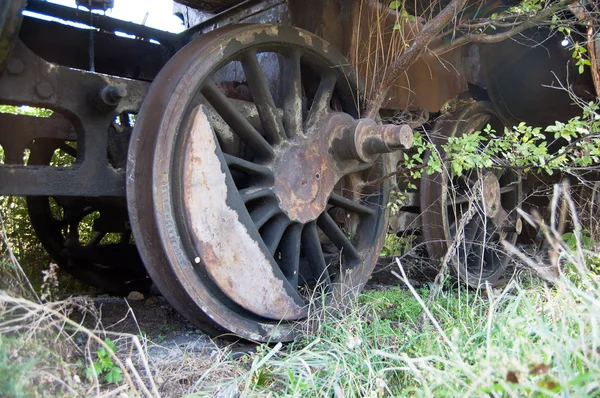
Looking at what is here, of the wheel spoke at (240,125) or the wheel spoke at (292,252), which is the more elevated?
the wheel spoke at (240,125)

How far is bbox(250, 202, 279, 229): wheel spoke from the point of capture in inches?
100

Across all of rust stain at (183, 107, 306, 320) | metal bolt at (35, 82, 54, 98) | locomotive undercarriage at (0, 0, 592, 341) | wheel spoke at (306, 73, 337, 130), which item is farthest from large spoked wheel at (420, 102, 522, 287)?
metal bolt at (35, 82, 54, 98)

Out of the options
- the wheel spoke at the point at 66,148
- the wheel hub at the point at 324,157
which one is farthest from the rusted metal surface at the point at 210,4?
the wheel spoke at the point at 66,148

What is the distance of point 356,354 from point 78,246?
8.61 ft

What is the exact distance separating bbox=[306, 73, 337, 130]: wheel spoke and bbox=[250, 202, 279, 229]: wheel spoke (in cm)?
51

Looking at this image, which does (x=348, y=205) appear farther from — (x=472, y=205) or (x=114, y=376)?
(x=114, y=376)

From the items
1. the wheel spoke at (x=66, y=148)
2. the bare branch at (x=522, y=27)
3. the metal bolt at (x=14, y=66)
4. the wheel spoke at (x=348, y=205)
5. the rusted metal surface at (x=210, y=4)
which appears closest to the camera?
the metal bolt at (x=14, y=66)

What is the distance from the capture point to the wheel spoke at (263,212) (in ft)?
8.34

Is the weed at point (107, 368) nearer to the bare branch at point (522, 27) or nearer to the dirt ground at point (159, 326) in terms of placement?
the dirt ground at point (159, 326)

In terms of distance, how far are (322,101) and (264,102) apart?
0.43 metres

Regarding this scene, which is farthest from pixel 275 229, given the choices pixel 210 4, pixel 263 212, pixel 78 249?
pixel 78 249

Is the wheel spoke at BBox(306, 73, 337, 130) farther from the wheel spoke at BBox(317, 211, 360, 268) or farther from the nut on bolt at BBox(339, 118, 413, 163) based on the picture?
the wheel spoke at BBox(317, 211, 360, 268)

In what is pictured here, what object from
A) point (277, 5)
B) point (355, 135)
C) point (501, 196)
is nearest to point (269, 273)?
point (355, 135)

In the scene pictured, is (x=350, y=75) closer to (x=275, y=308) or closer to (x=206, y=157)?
(x=206, y=157)
